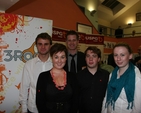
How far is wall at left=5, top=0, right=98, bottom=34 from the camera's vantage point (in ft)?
9.96

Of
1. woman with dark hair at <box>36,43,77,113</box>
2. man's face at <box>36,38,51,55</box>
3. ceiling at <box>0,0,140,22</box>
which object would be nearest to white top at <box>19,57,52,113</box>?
man's face at <box>36,38,51,55</box>

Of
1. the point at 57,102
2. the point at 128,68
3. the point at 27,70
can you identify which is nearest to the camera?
the point at 57,102

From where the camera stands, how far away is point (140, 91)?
1.32 m

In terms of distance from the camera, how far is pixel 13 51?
6.23 feet

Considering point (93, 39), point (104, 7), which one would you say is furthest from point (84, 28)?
point (104, 7)

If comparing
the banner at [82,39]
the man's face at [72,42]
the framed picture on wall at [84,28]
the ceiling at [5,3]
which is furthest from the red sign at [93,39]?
the ceiling at [5,3]

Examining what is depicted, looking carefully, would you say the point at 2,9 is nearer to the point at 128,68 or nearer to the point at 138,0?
the point at 128,68

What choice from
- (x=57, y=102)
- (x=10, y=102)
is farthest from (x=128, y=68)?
(x=10, y=102)

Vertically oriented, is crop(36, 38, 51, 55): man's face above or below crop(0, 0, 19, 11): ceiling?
below

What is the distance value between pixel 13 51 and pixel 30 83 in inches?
23.0

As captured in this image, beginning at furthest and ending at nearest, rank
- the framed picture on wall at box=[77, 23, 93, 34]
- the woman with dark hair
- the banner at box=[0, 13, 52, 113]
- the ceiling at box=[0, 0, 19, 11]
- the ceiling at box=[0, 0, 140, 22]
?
1. the ceiling at box=[0, 0, 140, 22]
2. the framed picture on wall at box=[77, 23, 93, 34]
3. the ceiling at box=[0, 0, 19, 11]
4. the banner at box=[0, 13, 52, 113]
5. the woman with dark hair

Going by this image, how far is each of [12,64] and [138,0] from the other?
1054cm

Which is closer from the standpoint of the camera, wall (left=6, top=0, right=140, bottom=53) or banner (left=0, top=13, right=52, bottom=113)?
banner (left=0, top=13, right=52, bottom=113)

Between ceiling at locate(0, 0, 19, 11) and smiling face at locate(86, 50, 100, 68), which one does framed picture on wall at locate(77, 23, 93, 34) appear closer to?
ceiling at locate(0, 0, 19, 11)
